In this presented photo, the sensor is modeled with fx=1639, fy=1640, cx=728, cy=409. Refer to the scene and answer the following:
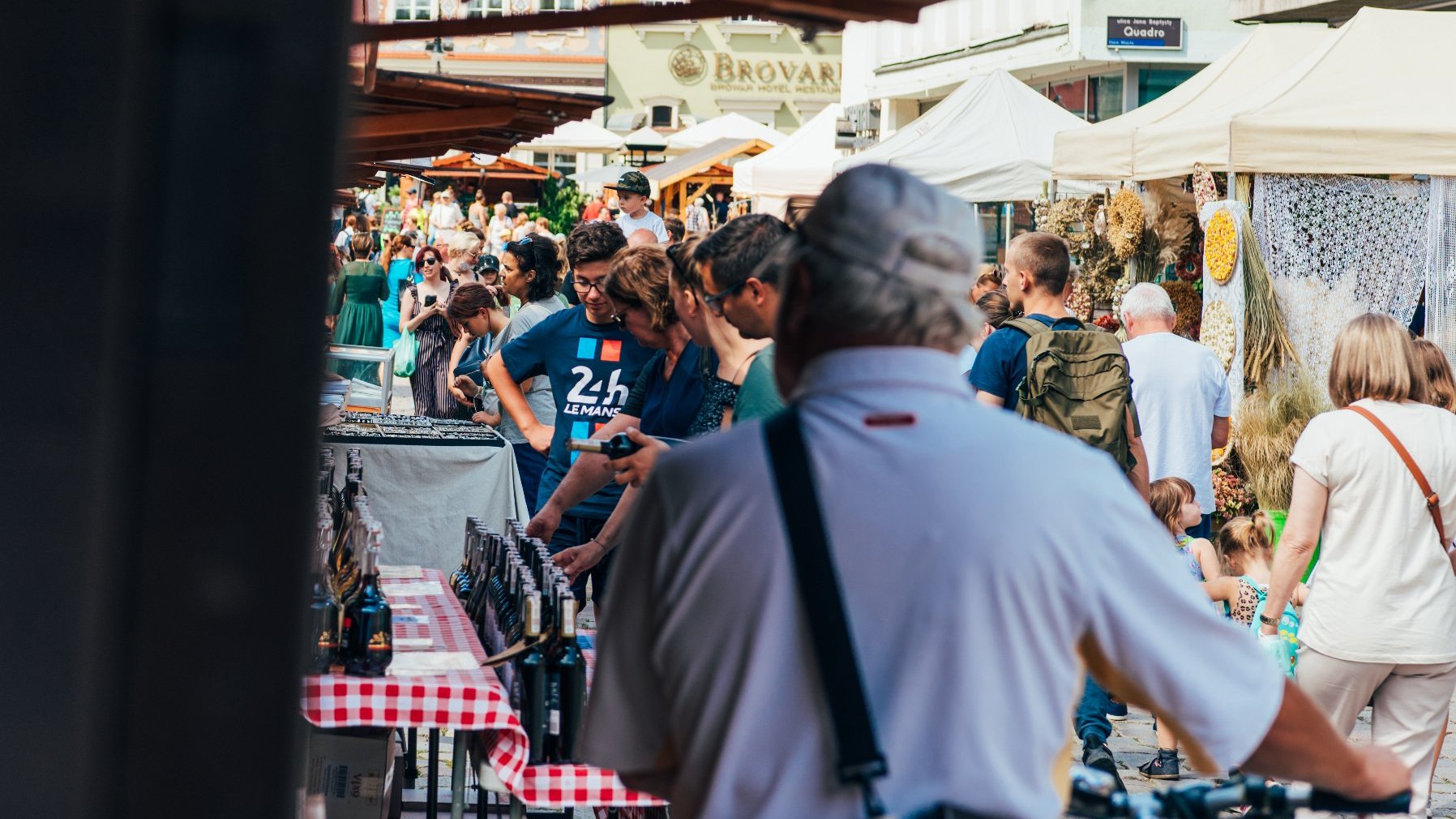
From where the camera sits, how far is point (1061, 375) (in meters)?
6.04

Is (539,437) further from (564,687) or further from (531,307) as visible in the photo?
(564,687)

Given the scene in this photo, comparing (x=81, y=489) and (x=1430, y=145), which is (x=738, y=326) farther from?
(x=1430, y=145)

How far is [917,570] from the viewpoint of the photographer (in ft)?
5.56

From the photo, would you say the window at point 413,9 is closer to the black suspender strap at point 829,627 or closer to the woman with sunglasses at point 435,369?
the black suspender strap at point 829,627

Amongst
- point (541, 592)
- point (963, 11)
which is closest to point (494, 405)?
point (541, 592)

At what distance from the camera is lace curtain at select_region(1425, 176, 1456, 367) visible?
10102 millimetres

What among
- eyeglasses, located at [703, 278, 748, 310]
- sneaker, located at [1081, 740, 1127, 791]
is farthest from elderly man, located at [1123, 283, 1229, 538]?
eyeglasses, located at [703, 278, 748, 310]

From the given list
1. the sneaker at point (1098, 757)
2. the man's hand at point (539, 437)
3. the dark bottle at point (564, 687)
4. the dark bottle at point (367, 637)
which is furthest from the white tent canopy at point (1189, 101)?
the dark bottle at point (367, 637)

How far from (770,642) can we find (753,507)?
14 cm

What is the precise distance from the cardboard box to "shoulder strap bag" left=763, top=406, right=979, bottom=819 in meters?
2.87

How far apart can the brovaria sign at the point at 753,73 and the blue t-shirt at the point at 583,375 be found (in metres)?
47.9

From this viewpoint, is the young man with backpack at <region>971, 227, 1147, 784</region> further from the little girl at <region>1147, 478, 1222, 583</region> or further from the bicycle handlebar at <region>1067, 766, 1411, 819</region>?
the bicycle handlebar at <region>1067, 766, 1411, 819</region>

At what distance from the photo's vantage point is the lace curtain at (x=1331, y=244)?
400 inches

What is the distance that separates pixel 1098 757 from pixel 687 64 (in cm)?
4922
